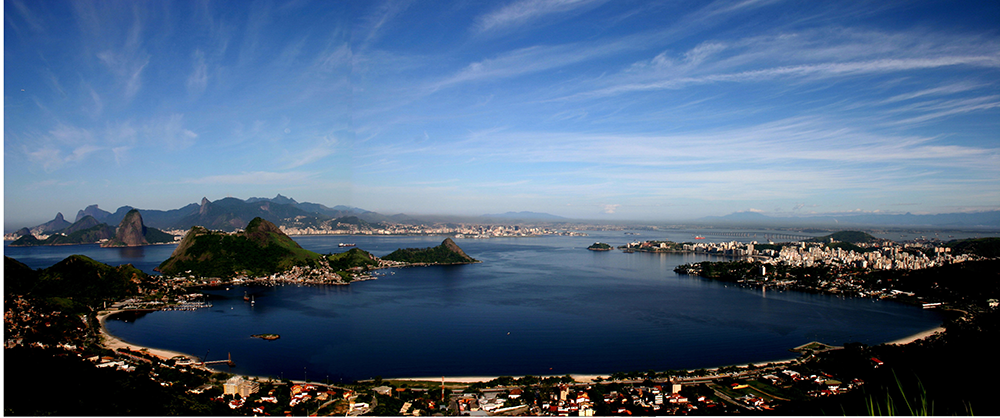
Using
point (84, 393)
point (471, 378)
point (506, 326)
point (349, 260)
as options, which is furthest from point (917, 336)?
point (349, 260)

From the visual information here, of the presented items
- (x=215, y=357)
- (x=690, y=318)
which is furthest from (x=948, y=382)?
(x=215, y=357)

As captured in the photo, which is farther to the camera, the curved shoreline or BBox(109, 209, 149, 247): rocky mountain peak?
BBox(109, 209, 149, 247): rocky mountain peak

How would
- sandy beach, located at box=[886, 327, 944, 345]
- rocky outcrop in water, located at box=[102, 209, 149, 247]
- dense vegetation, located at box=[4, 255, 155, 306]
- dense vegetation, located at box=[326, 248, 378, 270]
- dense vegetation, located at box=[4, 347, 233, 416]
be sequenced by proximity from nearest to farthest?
dense vegetation, located at box=[4, 347, 233, 416]
sandy beach, located at box=[886, 327, 944, 345]
dense vegetation, located at box=[4, 255, 155, 306]
dense vegetation, located at box=[326, 248, 378, 270]
rocky outcrop in water, located at box=[102, 209, 149, 247]

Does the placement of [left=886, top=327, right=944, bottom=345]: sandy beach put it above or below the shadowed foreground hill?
below

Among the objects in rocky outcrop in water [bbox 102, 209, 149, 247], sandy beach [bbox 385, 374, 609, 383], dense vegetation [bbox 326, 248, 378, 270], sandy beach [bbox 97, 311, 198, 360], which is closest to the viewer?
sandy beach [bbox 385, 374, 609, 383]

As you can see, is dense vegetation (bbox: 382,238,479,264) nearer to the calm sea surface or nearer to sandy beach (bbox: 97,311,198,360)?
the calm sea surface

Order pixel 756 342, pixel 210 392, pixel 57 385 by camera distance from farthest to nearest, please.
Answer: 1. pixel 756 342
2. pixel 210 392
3. pixel 57 385

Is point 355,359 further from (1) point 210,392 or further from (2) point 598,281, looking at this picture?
(2) point 598,281

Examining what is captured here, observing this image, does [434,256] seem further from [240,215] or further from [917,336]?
[240,215]

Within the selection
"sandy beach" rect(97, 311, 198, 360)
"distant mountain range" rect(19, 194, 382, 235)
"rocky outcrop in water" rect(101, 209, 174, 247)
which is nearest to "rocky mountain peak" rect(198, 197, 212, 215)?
"distant mountain range" rect(19, 194, 382, 235)
